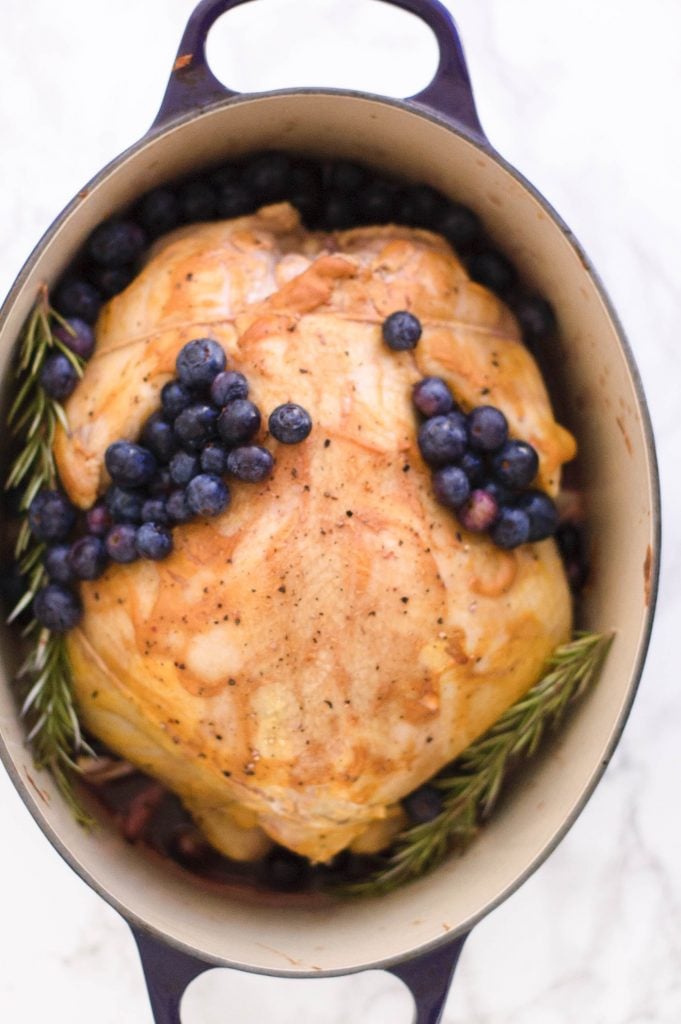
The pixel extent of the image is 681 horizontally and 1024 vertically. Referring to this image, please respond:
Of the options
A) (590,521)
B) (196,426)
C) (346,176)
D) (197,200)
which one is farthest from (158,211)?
(590,521)

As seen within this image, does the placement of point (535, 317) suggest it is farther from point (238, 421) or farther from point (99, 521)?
point (99, 521)

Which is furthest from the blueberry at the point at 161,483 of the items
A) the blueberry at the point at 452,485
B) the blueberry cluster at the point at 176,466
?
the blueberry at the point at 452,485

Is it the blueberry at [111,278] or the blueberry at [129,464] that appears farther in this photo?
the blueberry at [111,278]

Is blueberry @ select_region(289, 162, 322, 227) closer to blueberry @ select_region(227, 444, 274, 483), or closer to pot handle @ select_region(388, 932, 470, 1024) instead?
blueberry @ select_region(227, 444, 274, 483)

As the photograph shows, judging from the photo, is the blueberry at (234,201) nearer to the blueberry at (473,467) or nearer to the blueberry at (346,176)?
the blueberry at (346,176)

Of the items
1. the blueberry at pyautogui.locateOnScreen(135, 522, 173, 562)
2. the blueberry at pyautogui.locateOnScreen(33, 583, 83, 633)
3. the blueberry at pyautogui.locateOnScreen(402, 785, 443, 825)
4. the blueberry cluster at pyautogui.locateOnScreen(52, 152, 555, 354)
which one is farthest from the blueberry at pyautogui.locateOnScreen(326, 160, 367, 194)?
the blueberry at pyautogui.locateOnScreen(402, 785, 443, 825)

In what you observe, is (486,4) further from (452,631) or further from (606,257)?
(452,631)

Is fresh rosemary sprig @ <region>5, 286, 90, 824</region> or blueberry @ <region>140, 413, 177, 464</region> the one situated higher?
blueberry @ <region>140, 413, 177, 464</region>
